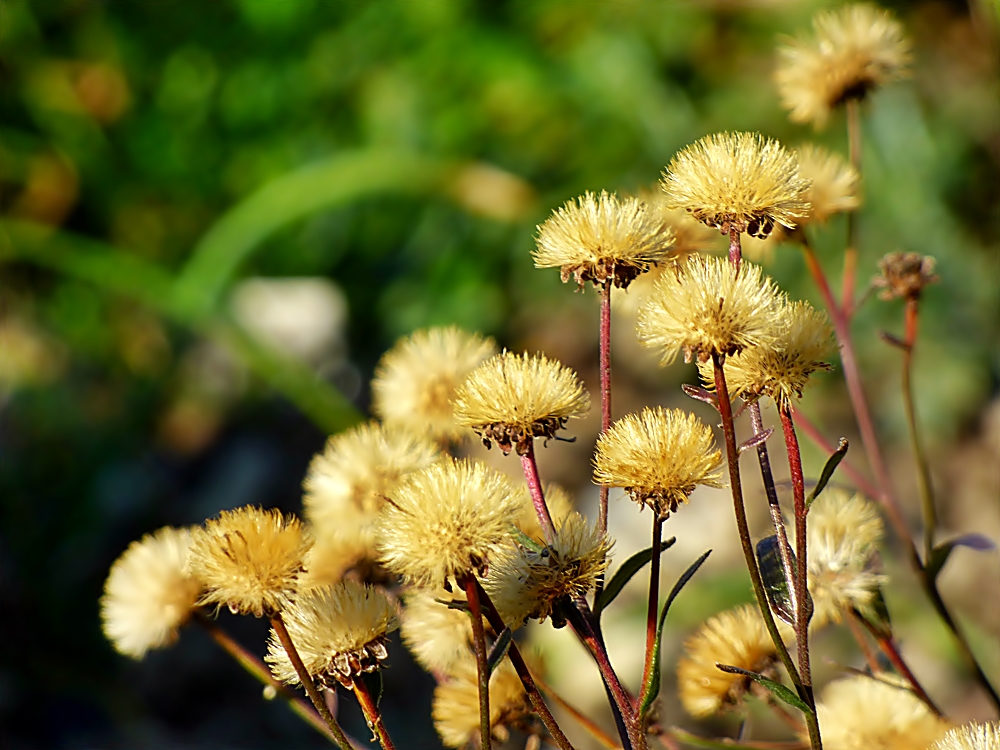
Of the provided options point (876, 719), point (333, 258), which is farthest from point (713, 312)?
point (333, 258)

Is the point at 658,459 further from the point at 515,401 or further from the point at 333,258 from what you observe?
the point at 333,258

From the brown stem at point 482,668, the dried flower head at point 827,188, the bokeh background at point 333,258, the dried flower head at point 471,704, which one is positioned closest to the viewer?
the brown stem at point 482,668

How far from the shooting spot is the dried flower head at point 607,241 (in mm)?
439

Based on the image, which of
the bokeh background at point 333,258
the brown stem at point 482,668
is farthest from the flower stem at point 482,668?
the bokeh background at point 333,258

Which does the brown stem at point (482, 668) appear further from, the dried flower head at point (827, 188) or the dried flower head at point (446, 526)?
the dried flower head at point (827, 188)

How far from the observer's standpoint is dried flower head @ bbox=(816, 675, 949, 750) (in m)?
0.51

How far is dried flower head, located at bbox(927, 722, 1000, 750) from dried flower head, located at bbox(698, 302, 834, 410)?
15 cm

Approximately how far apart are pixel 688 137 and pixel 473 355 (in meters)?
1.45

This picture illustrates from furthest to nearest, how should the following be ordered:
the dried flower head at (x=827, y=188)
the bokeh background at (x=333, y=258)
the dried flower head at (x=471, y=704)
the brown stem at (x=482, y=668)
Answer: the bokeh background at (x=333, y=258) < the dried flower head at (x=827, y=188) < the dried flower head at (x=471, y=704) < the brown stem at (x=482, y=668)

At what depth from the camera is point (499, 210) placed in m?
2.04

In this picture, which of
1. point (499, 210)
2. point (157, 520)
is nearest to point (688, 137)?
point (499, 210)

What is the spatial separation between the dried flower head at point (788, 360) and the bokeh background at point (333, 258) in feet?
3.92

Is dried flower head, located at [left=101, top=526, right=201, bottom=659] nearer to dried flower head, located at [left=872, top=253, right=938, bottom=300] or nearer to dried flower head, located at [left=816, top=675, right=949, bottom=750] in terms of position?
dried flower head, located at [left=816, top=675, right=949, bottom=750]

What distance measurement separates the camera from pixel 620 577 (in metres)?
0.44
